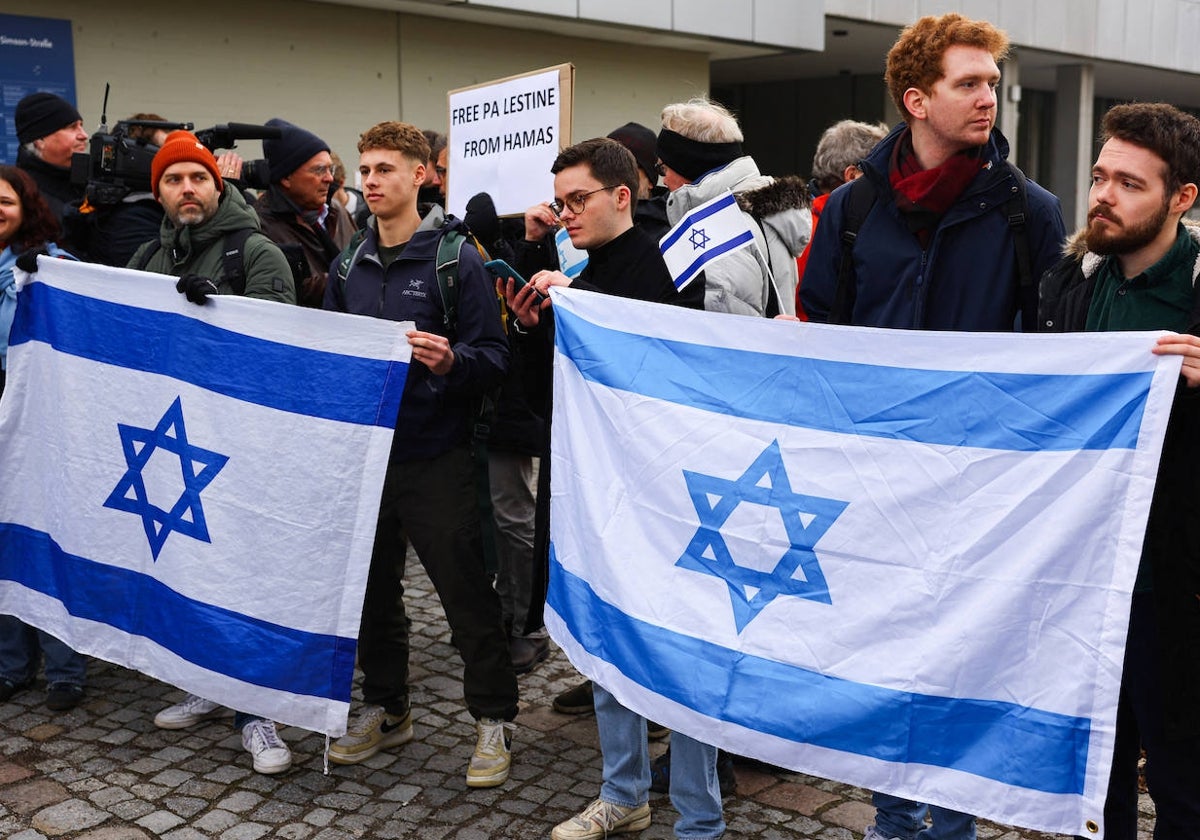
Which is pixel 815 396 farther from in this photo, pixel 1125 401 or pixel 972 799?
pixel 972 799

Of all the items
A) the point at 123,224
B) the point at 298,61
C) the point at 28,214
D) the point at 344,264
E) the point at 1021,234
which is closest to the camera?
the point at 1021,234

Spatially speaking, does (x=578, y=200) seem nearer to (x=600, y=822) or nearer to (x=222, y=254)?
(x=222, y=254)

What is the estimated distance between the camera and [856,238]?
3.57m

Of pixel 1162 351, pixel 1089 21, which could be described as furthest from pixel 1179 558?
pixel 1089 21

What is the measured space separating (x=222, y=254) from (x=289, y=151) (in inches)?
44.9

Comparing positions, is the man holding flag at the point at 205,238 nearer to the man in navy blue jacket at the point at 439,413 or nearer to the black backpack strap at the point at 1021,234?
the man in navy blue jacket at the point at 439,413

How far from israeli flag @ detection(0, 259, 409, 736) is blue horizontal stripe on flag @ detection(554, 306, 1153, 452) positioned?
822 mm

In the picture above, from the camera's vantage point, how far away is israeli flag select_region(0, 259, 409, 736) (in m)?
4.12

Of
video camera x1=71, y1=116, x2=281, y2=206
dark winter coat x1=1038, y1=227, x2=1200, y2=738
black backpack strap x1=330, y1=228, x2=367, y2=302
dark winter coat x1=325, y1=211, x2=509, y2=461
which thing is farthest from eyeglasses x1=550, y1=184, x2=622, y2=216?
video camera x1=71, y1=116, x2=281, y2=206

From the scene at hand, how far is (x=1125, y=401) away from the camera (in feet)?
9.36

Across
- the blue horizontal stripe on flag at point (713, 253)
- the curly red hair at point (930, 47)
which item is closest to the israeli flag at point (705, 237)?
the blue horizontal stripe on flag at point (713, 253)

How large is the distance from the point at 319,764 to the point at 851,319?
2.58 meters

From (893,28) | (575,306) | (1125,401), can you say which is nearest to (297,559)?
(575,306)

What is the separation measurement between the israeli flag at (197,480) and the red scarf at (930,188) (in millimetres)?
1656
